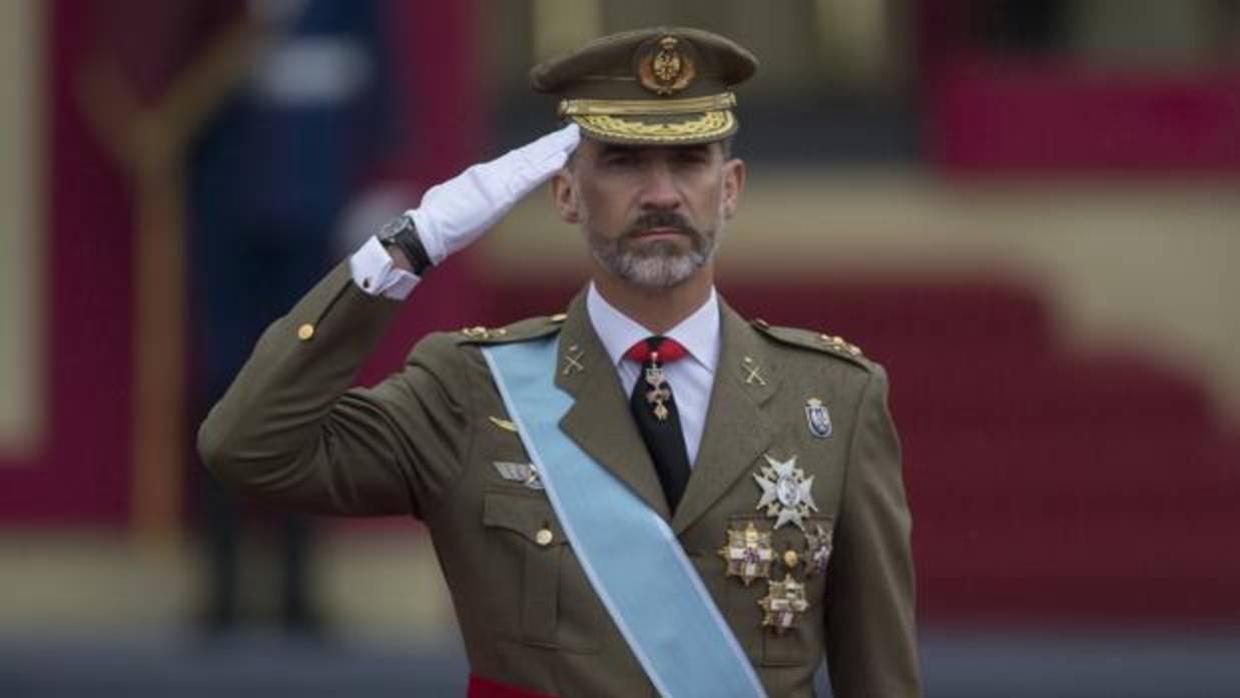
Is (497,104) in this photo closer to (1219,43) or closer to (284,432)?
(1219,43)

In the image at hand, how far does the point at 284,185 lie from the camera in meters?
10.2

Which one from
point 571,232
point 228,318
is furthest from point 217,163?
point 571,232

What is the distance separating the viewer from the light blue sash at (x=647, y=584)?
5.20 meters

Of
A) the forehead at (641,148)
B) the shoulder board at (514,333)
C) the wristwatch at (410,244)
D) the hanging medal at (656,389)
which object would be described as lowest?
the hanging medal at (656,389)

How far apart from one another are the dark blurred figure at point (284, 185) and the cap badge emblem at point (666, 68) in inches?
190

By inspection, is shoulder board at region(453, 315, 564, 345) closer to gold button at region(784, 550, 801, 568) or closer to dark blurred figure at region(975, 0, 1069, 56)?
gold button at region(784, 550, 801, 568)

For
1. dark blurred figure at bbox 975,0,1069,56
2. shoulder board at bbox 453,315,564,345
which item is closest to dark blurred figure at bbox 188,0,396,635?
dark blurred figure at bbox 975,0,1069,56

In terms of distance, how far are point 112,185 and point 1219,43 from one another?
Answer: 372cm

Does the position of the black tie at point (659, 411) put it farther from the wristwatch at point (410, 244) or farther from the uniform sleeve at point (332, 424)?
the wristwatch at point (410, 244)

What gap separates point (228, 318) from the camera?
10.3 meters

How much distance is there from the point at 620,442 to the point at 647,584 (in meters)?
0.20

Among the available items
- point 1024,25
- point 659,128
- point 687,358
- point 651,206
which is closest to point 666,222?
point 651,206

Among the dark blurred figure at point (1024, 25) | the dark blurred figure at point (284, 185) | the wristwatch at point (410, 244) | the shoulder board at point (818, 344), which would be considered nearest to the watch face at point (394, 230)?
the wristwatch at point (410, 244)

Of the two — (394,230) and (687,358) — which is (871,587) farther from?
(394,230)
